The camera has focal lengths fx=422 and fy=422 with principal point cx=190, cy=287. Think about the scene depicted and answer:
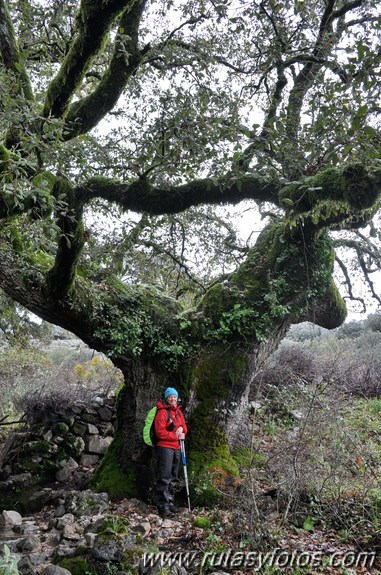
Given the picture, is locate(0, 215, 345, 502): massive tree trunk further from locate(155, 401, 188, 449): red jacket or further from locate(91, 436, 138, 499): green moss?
locate(155, 401, 188, 449): red jacket

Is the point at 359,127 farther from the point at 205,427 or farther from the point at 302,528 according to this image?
the point at 205,427

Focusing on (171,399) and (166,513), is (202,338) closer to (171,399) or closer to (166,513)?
(171,399)

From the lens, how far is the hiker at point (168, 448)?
613 centimetres

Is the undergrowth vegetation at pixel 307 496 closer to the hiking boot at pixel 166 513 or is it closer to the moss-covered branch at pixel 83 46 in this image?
the hiking boot at pixel 166 513

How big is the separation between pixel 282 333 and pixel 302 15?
5.30 metres

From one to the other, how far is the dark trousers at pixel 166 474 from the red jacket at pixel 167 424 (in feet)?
0.29

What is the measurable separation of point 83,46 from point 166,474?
5925mm

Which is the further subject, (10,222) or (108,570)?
(10,222)

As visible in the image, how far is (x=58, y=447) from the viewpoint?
28.8 ft

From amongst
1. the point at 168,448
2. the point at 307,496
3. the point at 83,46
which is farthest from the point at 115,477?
the point at 83,46

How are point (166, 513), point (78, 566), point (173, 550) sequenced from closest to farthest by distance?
1. point (78, 566)
2. point (173, 550)
3. point (166, 513)

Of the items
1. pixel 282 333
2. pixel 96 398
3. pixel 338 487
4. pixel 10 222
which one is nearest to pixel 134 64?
pixel 10 222

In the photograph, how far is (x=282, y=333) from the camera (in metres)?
8.15

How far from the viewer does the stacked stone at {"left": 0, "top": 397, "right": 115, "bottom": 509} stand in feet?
26.9
